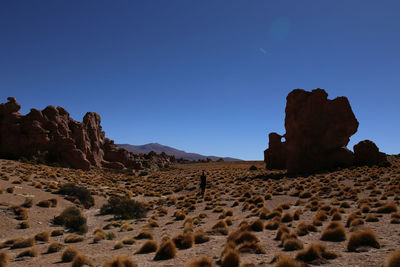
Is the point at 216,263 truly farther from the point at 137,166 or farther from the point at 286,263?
the point at 137,166

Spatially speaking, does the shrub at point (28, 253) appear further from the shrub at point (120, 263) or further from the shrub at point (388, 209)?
the shrub at point (388, 209)

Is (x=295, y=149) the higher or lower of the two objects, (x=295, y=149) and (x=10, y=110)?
the lower

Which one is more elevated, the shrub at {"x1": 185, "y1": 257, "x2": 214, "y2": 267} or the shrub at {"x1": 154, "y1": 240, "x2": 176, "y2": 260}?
the shrub at {"x1": 185, "y1": 257, "x2": 214, "y2": 267}

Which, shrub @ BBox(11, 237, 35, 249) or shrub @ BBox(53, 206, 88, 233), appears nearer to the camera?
shrub @ BBox(11, 237, 35, 249)

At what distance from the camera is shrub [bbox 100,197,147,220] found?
18.2 metres

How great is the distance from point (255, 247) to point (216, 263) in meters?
1.54

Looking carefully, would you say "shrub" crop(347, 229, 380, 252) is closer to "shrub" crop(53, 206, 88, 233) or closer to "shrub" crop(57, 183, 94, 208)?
"shrub" crop(53, 206, 88, 233)

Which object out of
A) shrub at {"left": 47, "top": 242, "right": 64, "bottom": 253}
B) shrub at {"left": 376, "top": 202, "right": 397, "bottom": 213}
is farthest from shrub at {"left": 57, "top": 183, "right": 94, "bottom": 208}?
shrub at {"left": 376, "top": 202, "right": 397, "bottom": 213}

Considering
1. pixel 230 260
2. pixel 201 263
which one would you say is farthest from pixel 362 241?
pixel 201 263

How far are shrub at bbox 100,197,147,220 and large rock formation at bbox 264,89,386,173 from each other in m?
25.5

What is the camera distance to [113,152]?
66688 mm

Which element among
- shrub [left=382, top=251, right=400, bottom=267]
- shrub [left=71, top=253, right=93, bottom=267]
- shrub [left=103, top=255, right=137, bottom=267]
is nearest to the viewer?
shrub [left=382, top=251, right=400, bottom=267]

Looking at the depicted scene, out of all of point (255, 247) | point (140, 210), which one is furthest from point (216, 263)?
point (140, 210)

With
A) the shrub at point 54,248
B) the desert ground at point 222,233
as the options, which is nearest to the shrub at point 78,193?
the desert ground at point 222,233
